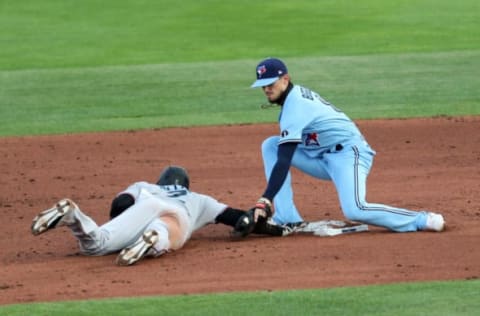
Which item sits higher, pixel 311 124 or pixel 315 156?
pixel 311 124

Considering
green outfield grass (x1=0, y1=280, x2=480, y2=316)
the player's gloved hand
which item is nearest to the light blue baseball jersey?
the player's gloved hand

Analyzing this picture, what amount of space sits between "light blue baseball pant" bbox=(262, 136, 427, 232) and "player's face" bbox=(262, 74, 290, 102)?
0.65m

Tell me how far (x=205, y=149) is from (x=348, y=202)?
434cm

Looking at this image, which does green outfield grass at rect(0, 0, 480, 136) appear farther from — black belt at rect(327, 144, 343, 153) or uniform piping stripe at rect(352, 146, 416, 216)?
uniform piping stripe at rect(352, 146, 416, 216)

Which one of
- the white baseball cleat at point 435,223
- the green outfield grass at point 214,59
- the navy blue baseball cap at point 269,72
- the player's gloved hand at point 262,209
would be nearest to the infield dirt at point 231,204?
the white baseball cleat at point 435,223

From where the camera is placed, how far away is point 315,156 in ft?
34.0

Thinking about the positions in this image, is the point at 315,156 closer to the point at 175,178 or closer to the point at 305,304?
the point at 175,178

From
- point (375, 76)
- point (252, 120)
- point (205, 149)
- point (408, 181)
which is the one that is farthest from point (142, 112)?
point (408, 181)

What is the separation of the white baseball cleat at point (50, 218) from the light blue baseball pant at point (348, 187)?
2016mm

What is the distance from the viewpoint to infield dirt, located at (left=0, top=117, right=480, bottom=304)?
8883 millimetres

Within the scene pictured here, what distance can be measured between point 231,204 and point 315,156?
4.76 ft

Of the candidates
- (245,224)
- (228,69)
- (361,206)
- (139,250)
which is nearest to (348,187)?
(361,206)

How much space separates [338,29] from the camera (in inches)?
930

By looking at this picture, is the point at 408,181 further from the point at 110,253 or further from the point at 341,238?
the point at 110,253
